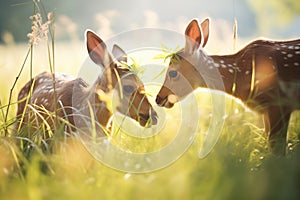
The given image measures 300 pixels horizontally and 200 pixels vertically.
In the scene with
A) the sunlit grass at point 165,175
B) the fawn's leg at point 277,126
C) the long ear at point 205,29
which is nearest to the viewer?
the sunlit grass at point 165,175

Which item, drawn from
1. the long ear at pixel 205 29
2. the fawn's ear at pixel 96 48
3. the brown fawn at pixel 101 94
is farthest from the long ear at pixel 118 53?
the long ear at pixel 205 29

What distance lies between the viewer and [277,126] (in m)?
3.93

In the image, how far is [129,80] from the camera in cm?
401

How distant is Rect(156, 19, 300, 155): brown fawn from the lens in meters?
3.84

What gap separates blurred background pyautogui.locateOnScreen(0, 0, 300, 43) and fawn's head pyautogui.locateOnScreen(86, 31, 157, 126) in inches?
5.4

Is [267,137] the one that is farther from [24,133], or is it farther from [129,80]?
[24,133]

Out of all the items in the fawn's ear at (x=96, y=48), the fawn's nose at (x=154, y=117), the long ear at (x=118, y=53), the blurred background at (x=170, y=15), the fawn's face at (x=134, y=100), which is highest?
the fawn's ear at (x=96, y=48)

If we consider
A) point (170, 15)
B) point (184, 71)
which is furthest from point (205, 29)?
point (170, 15)

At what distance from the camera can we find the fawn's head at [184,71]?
4.35 m

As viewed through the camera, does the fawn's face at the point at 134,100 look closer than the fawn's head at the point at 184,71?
Yes

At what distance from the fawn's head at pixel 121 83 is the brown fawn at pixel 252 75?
401 millimetres

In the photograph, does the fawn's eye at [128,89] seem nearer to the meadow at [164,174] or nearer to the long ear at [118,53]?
the long ear at [118,53]

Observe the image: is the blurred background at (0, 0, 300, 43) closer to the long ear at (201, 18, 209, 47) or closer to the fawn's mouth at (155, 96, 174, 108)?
the long ear at (201, 18, 209, 47)

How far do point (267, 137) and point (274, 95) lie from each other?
310 millimetres
